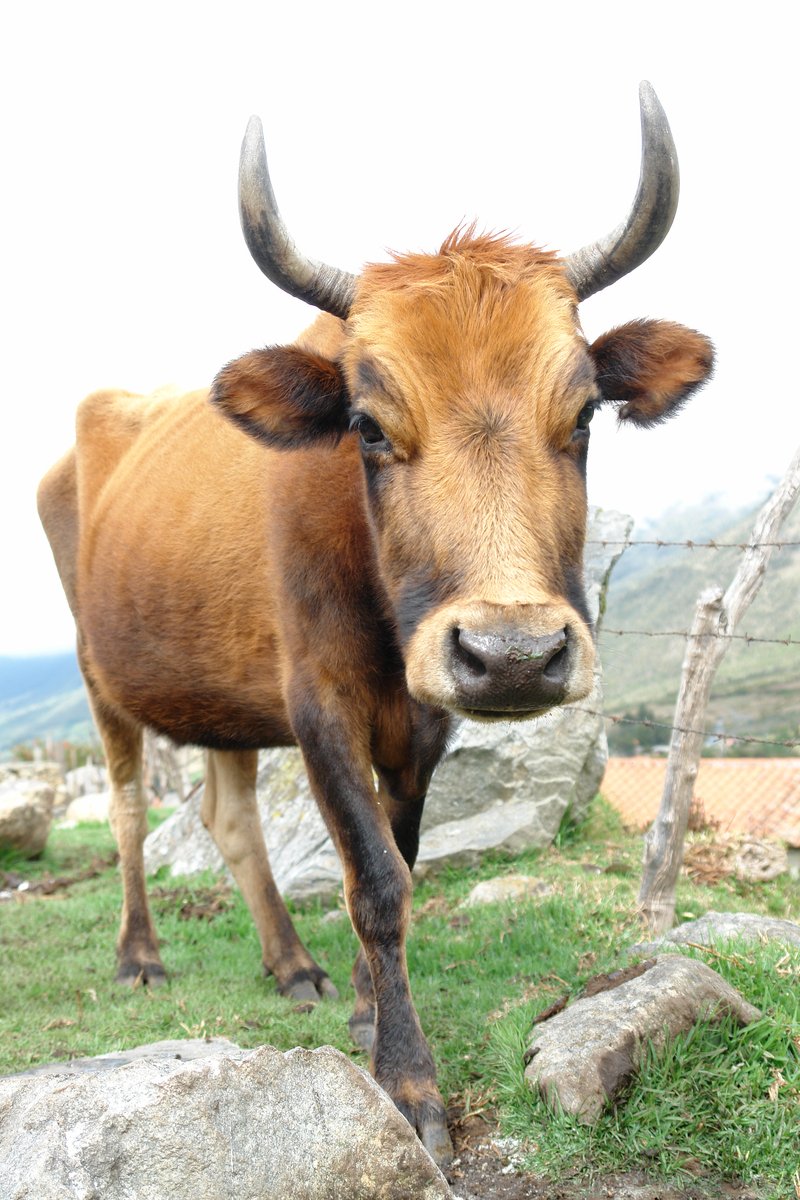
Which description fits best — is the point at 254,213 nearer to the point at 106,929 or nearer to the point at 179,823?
the point at 106,929

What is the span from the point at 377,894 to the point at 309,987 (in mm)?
2031

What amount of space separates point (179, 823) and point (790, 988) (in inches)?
330

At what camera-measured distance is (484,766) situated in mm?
9211

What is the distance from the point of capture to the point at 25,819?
11594 millimetres

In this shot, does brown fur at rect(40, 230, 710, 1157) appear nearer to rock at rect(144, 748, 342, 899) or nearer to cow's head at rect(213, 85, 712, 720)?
cow's head at rect(213, 85, 712, 720)

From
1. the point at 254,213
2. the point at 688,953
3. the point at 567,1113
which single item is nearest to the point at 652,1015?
the point at 567,1113

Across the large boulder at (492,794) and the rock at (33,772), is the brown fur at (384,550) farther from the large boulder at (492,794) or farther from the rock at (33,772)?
the rock at (33,772)

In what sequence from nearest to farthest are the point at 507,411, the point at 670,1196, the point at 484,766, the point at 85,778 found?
the point at 670,1196
the point at 507,411
the point at 484,766
the point at 85,778

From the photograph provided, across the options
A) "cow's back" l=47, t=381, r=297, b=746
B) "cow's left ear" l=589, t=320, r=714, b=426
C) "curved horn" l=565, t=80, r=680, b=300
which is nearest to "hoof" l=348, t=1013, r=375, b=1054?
"cow's back" l=47, t=381, r=297, b=746

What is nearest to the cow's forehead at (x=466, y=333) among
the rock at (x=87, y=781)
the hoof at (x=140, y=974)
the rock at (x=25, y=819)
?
the hoof at (x=140, y=974)

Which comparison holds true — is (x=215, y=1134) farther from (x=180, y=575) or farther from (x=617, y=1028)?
(x=180, y=575)

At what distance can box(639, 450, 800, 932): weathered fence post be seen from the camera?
6.03 metres

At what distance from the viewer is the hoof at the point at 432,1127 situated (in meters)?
3.59

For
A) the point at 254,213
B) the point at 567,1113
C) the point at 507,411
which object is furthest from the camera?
the point at 254,213
